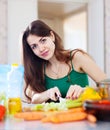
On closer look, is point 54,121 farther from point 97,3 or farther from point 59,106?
point 97,3

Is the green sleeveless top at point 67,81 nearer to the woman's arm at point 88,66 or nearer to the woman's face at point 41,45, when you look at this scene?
the woman's arm at point 88,66

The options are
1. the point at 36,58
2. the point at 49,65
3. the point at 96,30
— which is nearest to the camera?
the point at 36,58

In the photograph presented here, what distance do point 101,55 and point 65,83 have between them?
1.32 meters

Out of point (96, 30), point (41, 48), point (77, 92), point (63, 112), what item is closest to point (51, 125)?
point (63, 112)

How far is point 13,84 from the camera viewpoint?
1188mm

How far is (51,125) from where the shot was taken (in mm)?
892

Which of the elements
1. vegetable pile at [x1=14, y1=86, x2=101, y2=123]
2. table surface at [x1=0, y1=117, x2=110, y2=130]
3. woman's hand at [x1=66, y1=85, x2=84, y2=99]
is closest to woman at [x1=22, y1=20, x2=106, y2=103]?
woman's hand at [x1=66, y1=85, x2=84, y2=99]

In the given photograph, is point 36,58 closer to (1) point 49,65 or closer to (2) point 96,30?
(1) point 49,65

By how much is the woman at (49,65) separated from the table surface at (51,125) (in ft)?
1.87

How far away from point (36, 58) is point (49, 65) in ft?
0.47

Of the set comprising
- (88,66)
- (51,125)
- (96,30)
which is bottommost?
(51,125)

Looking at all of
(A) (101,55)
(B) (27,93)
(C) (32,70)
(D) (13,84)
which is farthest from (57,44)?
(A) (101,55)

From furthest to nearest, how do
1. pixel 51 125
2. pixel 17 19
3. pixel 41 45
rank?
pixel 17 19 < pixel 41 45 < pixel 51 125

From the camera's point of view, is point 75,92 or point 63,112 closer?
point 63,112
